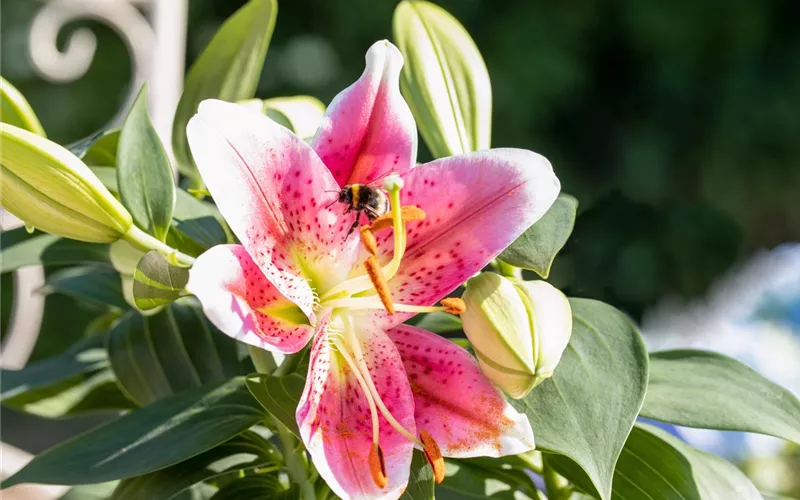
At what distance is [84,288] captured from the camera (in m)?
0.50

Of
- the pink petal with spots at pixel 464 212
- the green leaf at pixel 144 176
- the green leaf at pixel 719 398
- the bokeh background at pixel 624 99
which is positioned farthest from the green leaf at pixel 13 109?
the bokeh background at pixel 624 99

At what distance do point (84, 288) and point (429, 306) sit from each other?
248 millimetres

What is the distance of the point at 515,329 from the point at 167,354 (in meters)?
0.20

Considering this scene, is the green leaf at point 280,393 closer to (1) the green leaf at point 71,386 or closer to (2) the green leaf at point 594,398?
(2) the green leaf at point 594,398

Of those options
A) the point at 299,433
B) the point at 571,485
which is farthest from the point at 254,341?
the point at 571,485

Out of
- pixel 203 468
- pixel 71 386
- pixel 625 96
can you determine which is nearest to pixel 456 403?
pixel 203 468

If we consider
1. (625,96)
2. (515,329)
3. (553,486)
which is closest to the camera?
(515,329)

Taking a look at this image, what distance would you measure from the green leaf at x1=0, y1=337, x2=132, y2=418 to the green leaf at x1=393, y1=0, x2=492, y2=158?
0.68 ft

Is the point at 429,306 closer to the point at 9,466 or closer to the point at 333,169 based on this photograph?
the point at 333,169

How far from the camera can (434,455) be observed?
297 millimetres

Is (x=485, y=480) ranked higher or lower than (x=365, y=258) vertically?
lower

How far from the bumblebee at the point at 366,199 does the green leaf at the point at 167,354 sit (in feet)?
0.46

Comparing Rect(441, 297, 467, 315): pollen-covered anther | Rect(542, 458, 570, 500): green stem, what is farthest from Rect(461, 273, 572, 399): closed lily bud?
Rect(542, 458, 570, 500): green stem

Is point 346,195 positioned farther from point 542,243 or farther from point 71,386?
point 71,386
